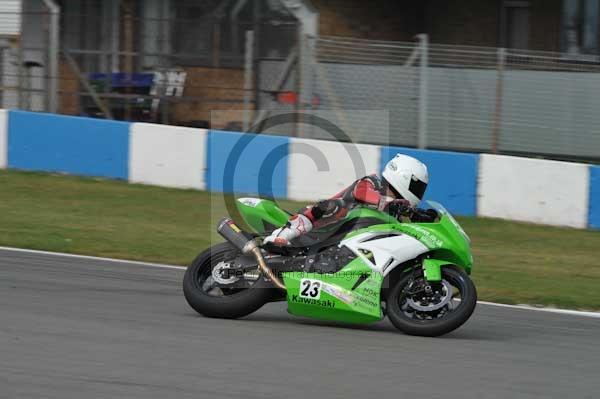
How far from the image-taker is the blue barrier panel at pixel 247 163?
14641 millimetres

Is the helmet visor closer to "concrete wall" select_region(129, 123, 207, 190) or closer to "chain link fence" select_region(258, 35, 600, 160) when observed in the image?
"chain link fence" select_region(258, 35, 600, 160)

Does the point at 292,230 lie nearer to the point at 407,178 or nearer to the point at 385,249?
the point at 385,249

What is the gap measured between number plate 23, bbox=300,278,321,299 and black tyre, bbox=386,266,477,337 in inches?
19.3

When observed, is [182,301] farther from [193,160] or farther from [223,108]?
[223,108]

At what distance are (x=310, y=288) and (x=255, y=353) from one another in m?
0.97

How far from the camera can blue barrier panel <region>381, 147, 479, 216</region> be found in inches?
539

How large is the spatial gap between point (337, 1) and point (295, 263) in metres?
14.2

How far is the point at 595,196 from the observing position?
13.0 metres

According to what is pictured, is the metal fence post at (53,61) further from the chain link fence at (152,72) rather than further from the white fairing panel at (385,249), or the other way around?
the white fairing panel at (385,249)

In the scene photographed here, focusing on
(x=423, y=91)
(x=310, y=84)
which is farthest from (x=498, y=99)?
(x=310, y=84)

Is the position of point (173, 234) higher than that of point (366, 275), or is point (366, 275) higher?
point (366, 275)

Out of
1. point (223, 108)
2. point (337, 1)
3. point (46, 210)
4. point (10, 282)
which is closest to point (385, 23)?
point (337, 1)

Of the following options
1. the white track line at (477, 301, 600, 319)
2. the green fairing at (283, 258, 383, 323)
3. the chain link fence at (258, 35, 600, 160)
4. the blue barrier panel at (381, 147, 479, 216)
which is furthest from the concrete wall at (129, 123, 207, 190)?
the green fairing at (283, 258, 383, 323)

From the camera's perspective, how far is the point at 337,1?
824 inches
